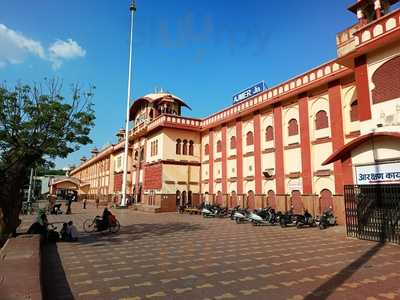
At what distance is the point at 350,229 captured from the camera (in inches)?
470

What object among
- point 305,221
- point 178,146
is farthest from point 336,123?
point 178,146

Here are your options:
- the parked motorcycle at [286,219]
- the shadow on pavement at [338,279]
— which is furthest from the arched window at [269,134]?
the shadow on pavement at [338,279]

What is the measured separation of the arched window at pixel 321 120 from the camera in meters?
18.2

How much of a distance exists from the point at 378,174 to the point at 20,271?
11147mm

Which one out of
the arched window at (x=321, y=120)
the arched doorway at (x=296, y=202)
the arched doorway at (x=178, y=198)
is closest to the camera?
the arched window at (x=321, y=120)

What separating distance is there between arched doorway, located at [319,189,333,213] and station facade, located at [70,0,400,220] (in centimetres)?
6

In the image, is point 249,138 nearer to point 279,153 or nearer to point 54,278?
point 279,153

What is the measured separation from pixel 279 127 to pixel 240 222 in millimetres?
→ 6889

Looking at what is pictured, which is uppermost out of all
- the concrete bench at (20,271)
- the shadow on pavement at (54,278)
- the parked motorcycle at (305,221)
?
the parked motorcycle at (305,221)

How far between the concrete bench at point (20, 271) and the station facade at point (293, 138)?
35.3 ft

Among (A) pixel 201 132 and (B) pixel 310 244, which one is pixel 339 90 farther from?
(A) pixel 201 132

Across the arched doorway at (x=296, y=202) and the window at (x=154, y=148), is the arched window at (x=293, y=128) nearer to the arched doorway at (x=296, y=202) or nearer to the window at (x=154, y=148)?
the arched doorway at (x=296, y=202)

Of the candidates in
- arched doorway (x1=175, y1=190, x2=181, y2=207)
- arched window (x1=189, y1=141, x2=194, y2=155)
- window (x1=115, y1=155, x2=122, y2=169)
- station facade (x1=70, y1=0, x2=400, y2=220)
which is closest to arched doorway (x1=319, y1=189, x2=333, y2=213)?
station facade (x1=70, y1=0, x2=400, y2=220)

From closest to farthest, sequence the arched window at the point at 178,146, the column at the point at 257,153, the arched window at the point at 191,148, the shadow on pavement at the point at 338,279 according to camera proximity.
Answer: the shadow on pavement at the point at 338,279, the column at the point at 257,153, the arched window at the point at 178,146, the arched window at the point at 191,148
